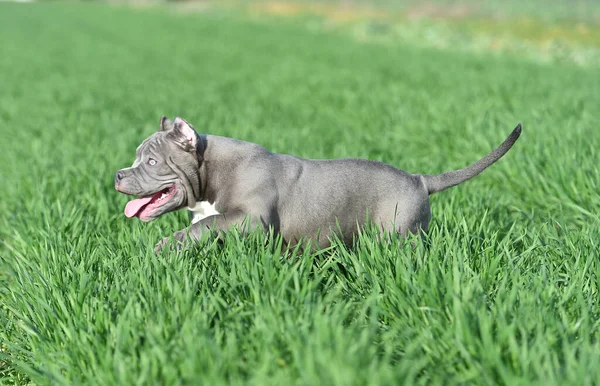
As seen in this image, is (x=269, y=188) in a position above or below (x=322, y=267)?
above

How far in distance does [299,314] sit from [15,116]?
25.2 feet

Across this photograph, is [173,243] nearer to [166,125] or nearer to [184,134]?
[184,134]

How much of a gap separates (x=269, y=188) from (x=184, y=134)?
0.53 meters

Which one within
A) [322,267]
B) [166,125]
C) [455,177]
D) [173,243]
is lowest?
[322,267]

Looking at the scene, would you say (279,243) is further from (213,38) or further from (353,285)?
(213,38)

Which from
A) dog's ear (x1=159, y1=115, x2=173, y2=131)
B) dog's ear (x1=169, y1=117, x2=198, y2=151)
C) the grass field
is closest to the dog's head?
dog's ear (x1=169, y1=117, x2=198, y2=151)

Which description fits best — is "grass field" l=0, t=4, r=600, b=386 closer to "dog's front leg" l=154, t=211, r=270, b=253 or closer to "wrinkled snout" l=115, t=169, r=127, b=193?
"dog's front leg" l=154, t=211, r=270, b=253

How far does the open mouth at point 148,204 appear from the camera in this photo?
3514mm

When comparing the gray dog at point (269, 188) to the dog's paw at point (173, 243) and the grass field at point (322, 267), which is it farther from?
the grass field at point (322, 267)

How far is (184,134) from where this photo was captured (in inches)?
134

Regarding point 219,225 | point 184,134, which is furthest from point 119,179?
point 219,225

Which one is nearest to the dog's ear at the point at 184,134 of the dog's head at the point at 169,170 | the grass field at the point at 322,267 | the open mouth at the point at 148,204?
the dog's head at the point at 169,170

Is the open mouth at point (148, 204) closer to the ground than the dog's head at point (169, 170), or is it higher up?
closer to the ground

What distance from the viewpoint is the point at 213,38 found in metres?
23.6
